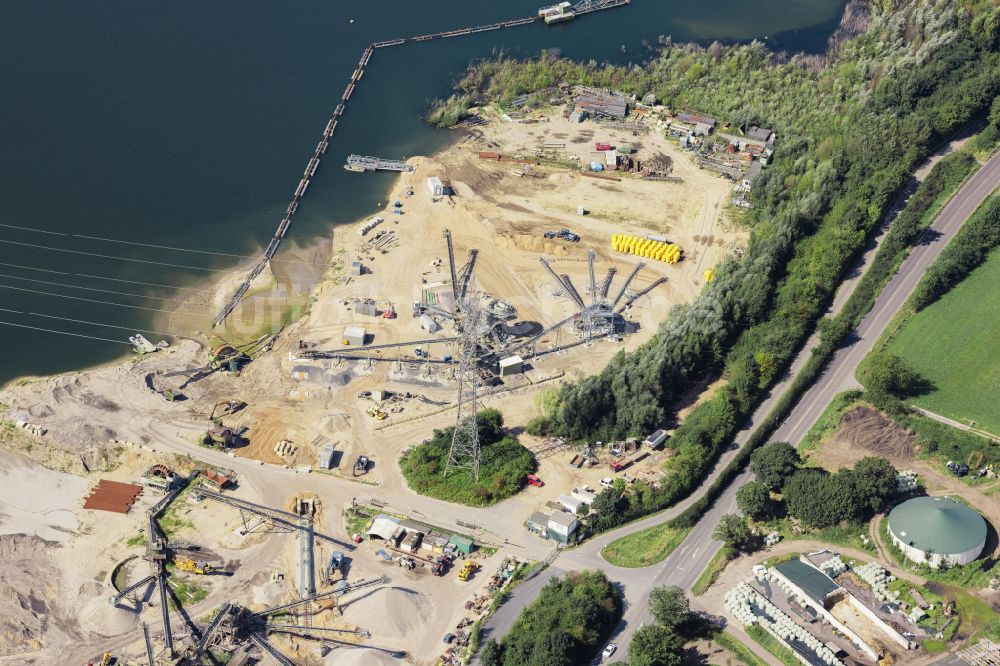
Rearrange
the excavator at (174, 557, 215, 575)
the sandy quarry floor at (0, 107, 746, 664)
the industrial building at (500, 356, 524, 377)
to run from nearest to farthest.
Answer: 1. the sandy quarry floor at (0, 107, 746, 664)
2. the excavator at (174, 557, 215, 575)
3. the industrial building at (500, 356, 524, 377)

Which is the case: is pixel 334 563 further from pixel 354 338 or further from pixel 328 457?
pixel 354 338

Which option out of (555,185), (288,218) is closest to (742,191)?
(555,185)

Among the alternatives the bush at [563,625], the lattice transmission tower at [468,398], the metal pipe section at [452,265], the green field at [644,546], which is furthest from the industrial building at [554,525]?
the metal pipe section at [452,265]

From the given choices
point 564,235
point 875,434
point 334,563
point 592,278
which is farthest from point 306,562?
point 564,235

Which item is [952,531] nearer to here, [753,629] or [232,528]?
[753,629]

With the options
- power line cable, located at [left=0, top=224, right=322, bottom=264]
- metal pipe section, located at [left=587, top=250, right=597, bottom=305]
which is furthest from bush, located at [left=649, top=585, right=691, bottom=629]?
power line cable, located at [left=0, top=224, right=322, bottom=264]

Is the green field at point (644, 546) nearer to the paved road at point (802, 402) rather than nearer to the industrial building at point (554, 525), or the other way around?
the paved road at point (802, 402)

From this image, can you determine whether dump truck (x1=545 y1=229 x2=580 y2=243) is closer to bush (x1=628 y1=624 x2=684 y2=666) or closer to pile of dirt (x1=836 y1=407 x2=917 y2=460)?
pile of dirt (x1=836 y1=407 x2=917 y2=460)
